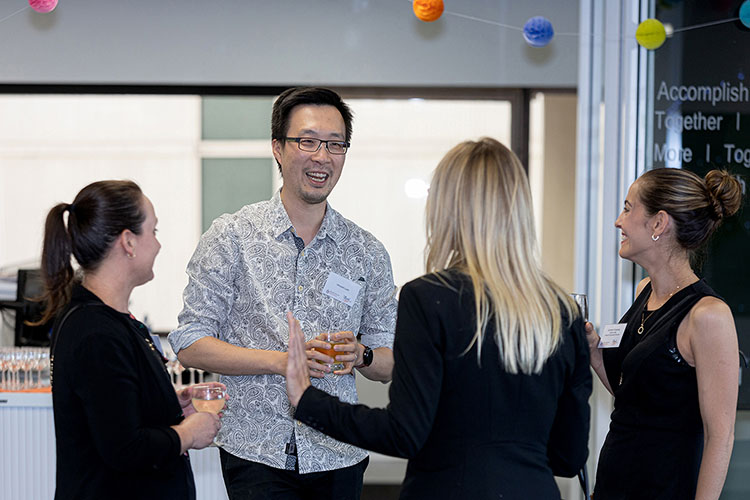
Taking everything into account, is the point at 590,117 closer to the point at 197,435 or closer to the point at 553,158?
the point at 197,435

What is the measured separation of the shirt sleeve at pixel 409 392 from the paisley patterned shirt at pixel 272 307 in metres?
0.65

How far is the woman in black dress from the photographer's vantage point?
77.0 inches

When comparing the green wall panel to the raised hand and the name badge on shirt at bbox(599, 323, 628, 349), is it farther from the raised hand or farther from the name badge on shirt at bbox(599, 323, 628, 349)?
the raised hand

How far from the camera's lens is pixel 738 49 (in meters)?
2.91

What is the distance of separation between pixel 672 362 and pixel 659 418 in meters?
0.16

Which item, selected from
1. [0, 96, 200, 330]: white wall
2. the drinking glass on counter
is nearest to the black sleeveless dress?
the drinking glass on counter

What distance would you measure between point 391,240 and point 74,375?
3.59m

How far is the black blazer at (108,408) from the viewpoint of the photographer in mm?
1578

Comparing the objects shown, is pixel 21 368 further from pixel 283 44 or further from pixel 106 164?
pixel 283 44

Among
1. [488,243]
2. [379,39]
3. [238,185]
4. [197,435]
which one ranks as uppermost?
[379,39]

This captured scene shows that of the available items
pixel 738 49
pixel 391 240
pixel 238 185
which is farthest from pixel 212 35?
pixel 738 49

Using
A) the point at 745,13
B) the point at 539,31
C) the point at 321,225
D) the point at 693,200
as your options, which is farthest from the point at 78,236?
the point at 539,31

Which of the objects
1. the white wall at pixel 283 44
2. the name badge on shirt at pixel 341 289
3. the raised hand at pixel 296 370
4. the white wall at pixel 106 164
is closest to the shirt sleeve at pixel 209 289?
the name badge on shirt at pixel 341 289

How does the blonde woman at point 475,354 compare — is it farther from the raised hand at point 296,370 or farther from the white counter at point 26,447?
the white counter at point 26,447
